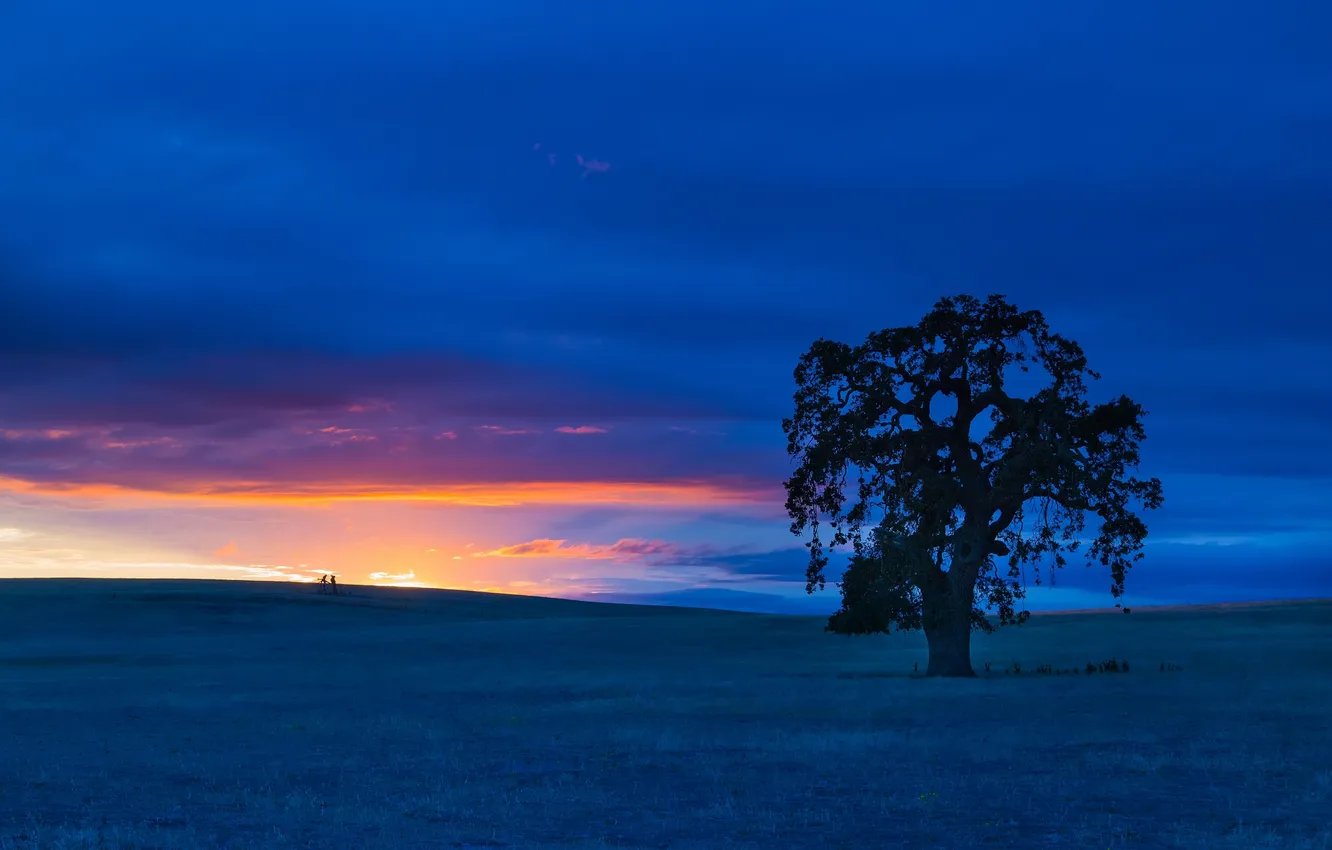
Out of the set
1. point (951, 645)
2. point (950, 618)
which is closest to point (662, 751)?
point (950, 618)

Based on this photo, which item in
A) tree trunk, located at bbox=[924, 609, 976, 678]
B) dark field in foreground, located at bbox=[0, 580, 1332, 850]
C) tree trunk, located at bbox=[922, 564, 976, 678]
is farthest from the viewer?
tree trunk, located at bbox=[924, 609, 976, 678]

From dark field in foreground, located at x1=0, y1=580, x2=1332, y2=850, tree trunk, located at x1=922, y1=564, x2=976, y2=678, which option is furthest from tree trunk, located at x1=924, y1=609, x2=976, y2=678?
dark field in foreground, located at x1=0, y1=580, x2=1332, y2=850

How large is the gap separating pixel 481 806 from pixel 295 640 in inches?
2163

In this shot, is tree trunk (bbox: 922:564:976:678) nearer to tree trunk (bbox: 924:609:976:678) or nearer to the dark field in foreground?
tree trunk (bbox: 924:609:976:678)

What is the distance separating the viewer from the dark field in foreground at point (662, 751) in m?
17.2

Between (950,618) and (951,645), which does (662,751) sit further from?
(951,645)

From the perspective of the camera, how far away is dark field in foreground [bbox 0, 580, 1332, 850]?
56.4 feet

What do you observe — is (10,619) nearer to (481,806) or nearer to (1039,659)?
(1039,659)

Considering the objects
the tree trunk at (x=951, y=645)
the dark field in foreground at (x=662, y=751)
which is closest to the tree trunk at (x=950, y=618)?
the tree trunk at (x=951, y=645)

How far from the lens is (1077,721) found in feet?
95.8

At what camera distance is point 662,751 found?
25.2 metres

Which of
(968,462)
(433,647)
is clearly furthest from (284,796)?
(433,647)

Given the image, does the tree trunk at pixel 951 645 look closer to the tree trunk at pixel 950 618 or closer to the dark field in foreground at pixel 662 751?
the tree trunk at pixel 950 618

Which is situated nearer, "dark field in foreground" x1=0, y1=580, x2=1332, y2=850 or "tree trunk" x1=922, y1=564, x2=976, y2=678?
"dark field in foreground" x1=0, y1=580, x2=1332, y2=850
